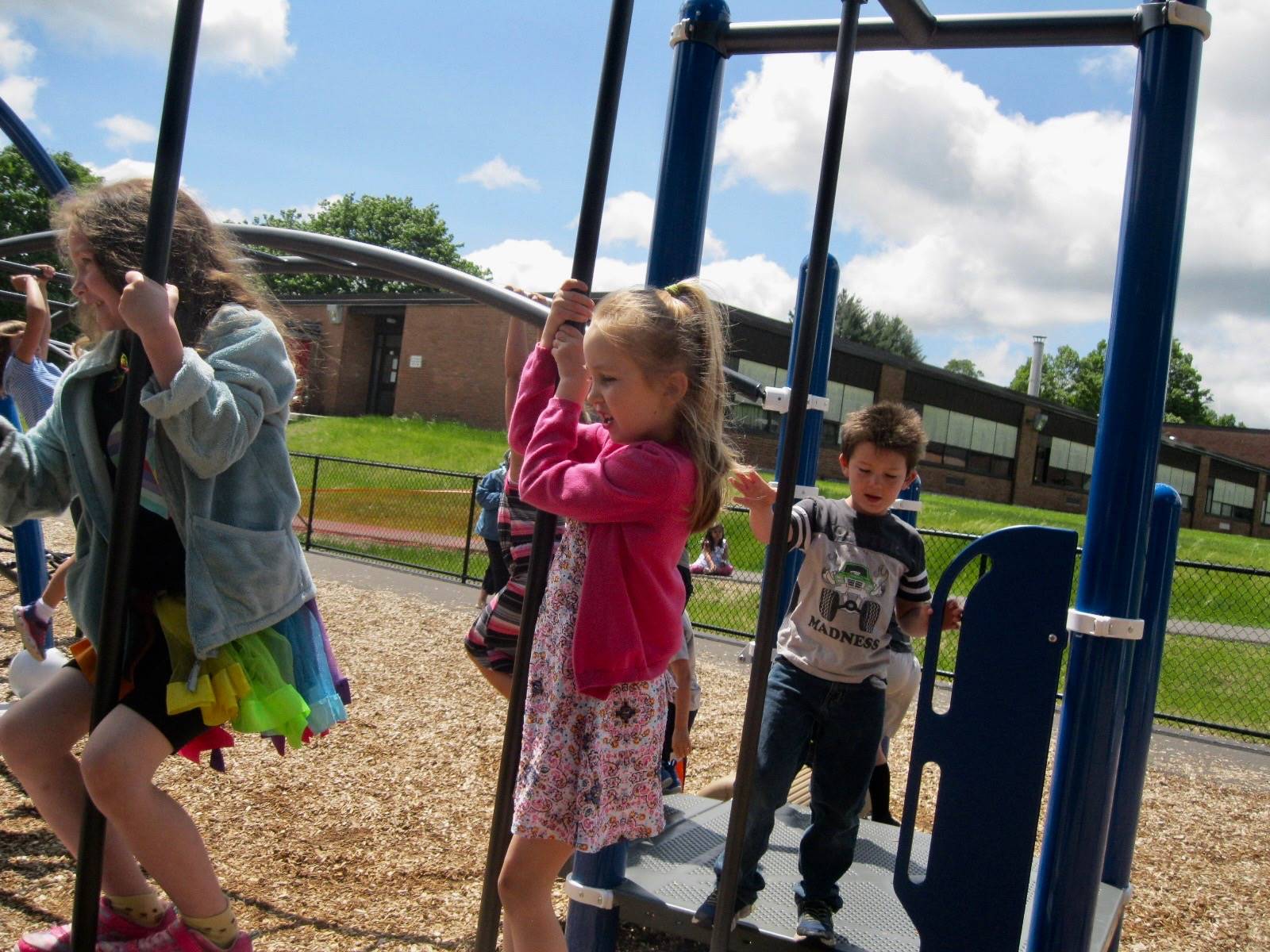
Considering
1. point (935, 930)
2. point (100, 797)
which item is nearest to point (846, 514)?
point (935, 930)

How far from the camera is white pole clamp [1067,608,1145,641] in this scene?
6.84 ft

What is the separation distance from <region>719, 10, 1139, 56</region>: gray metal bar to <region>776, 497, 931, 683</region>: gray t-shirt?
114 cm

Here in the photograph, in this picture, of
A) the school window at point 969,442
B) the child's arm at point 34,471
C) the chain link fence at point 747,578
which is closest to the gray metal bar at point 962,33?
the child's arm at point 34,471

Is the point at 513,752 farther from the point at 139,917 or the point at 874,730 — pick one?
the point at 874,730

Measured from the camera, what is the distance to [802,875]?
2662 millimetres

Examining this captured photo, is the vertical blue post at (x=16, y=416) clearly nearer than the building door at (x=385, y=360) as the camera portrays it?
Yes

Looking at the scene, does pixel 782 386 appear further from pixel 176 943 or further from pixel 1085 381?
pixel 1085 381

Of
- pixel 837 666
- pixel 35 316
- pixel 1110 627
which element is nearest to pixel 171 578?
pixel 837 666

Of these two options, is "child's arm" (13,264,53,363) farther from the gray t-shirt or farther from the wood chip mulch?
the gray t-shirt

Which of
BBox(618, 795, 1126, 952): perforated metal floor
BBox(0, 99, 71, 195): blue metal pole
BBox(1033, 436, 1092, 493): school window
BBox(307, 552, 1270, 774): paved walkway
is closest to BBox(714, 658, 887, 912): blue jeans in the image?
BBox(618, 795, 1126, 952): perforated metal floor

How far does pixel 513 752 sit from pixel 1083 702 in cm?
128

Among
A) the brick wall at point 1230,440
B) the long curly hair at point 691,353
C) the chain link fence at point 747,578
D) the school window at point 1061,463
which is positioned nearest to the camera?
the long curly hair at point 691,353

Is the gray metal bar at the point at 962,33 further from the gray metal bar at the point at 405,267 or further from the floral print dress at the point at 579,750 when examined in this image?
the floral print dress at the point at 579,750

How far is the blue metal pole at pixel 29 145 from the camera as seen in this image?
4109mm
